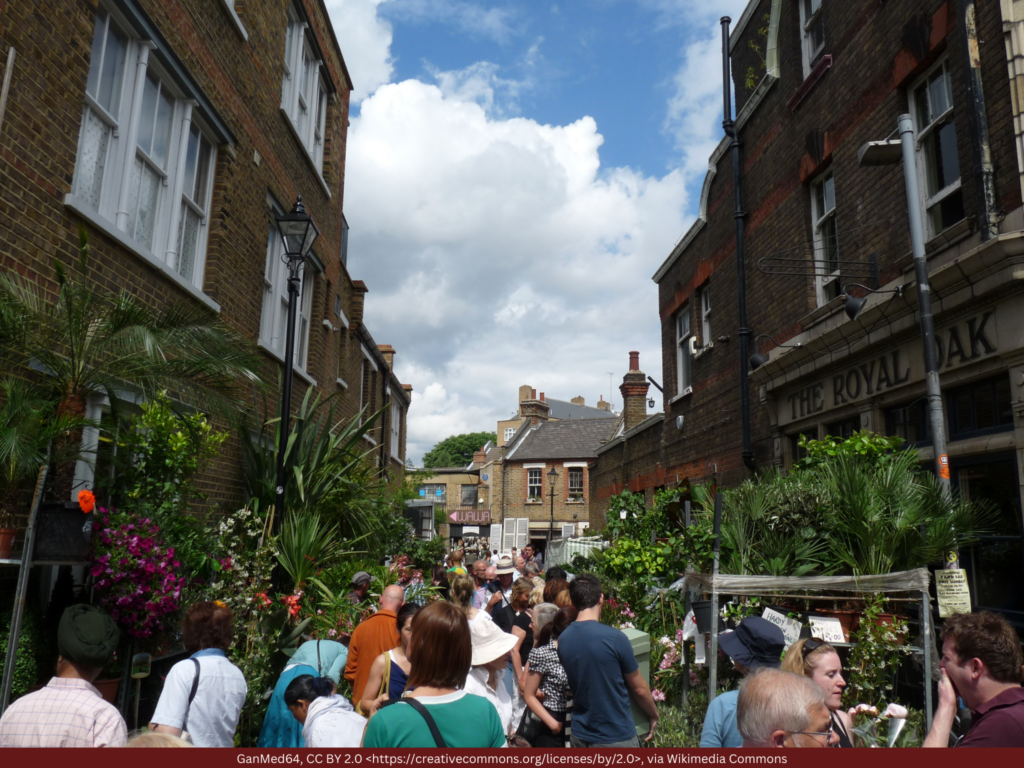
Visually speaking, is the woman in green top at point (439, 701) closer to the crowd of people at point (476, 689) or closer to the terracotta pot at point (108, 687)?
the crowd of people at point (476, 689)

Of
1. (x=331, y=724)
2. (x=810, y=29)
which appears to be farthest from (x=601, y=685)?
(x=810, y=29)

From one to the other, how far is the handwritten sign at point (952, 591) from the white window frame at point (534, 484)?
3954cm

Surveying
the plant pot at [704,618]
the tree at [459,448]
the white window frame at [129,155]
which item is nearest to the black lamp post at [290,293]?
the white window frame at [129,155]

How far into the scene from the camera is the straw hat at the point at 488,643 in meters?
4.52

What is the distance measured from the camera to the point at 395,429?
27.0 m

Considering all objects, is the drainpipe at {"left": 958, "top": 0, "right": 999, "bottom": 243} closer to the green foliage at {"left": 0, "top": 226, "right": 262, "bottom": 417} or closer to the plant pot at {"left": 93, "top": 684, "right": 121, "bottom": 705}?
the green foliage at {"left": 0, "top": 226, "right": 262, "bottom": 417}

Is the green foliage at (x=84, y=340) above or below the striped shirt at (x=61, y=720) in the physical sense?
above

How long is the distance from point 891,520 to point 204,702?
5084mm

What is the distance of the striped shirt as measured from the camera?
2.84 m

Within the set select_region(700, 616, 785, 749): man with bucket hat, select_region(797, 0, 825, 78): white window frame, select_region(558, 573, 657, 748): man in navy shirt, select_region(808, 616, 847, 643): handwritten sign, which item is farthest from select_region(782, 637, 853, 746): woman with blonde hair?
select_region(797, 0, 825, 78): white window frame

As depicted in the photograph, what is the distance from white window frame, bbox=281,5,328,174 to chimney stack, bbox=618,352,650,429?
12251 millimetres

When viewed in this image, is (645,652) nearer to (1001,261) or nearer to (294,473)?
(1001,261)

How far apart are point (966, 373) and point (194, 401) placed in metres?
6.71

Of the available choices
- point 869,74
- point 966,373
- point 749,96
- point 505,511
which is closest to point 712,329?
point 749,96
